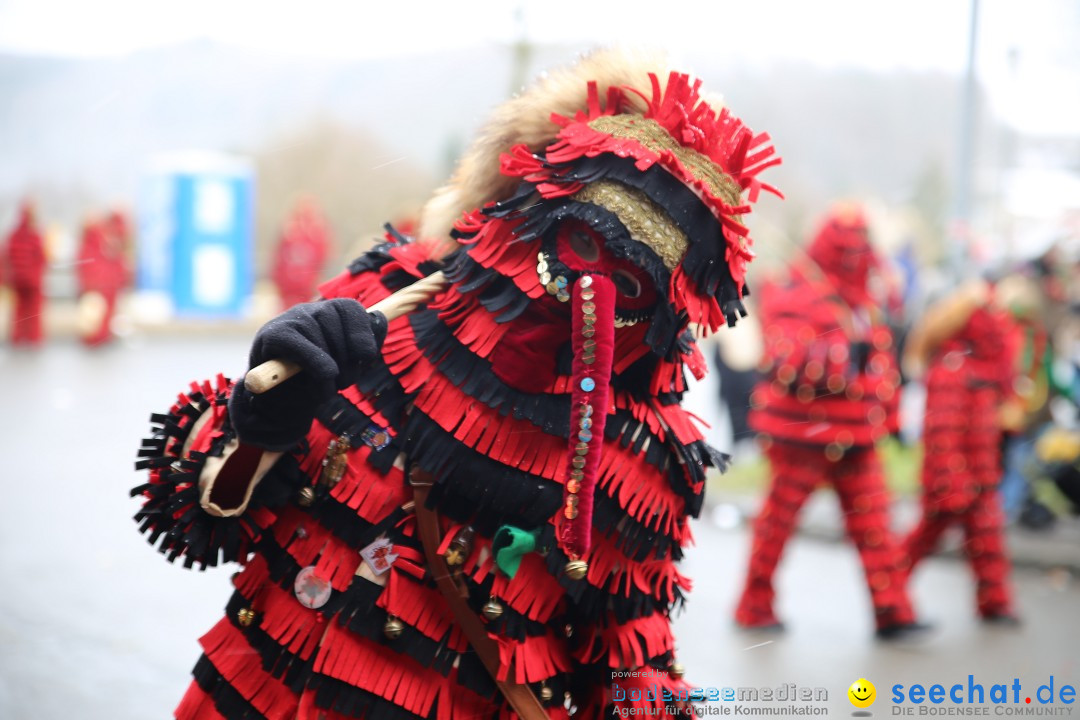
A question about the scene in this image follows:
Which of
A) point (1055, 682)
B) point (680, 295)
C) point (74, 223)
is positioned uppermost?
point (74, 223)

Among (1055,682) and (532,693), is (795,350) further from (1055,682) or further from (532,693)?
(532,693)

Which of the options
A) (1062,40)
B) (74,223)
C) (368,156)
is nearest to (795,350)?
(368,156)

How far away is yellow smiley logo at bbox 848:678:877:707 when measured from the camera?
4.24 metres

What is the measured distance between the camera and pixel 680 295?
75.7 inches

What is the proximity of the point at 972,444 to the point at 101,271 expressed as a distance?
9826mm

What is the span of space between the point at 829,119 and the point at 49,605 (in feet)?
21.4

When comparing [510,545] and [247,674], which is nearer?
[510,545]

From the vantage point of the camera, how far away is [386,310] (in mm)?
2025

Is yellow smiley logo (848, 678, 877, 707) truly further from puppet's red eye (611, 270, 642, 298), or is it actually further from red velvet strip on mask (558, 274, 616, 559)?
puppet's red eye (611, 270, 642, 298)

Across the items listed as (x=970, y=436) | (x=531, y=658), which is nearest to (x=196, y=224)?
(x=970, y=436)

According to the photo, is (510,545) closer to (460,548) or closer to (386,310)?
(460,548)

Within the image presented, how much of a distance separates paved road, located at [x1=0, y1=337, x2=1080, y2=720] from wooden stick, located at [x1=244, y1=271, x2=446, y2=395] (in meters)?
0.76

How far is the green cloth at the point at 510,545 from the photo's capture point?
1.98 meters

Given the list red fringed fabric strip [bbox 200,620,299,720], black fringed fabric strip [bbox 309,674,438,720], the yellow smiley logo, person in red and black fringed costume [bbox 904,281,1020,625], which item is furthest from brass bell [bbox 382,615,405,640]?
person in red and black fringed costume [bbox 904,281,1020,625]
